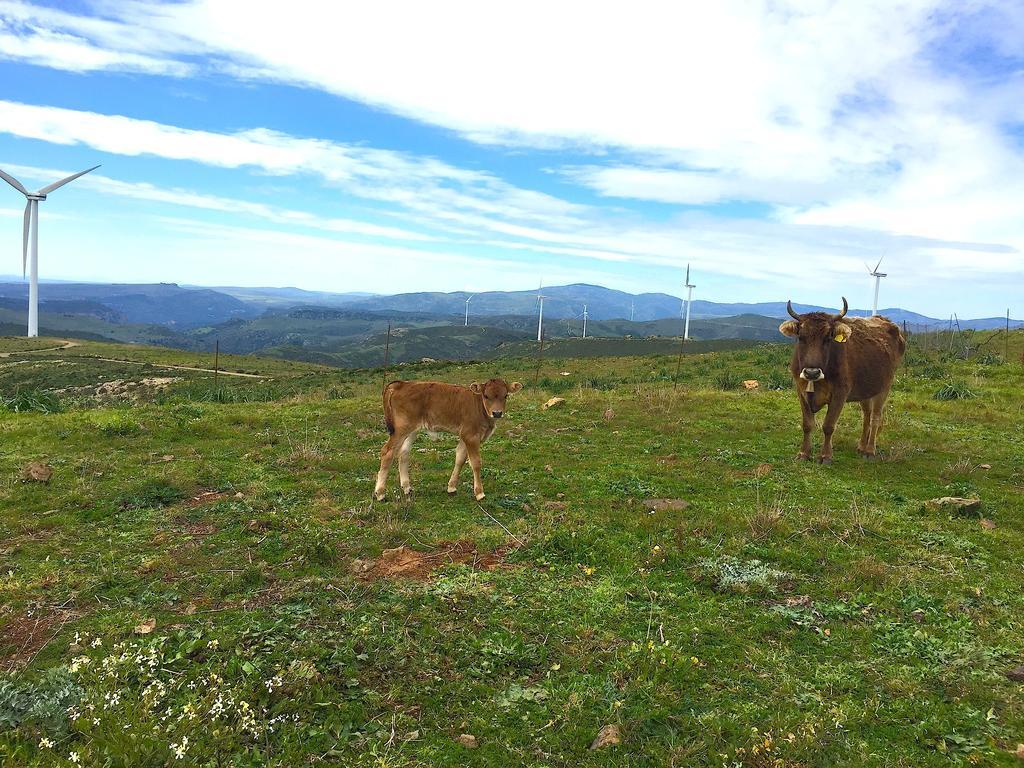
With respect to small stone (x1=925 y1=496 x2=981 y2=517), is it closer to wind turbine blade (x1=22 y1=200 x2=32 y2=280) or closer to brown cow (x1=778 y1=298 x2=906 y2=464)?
brown cow (x1=778 y1=298 x2=906 y2=464)

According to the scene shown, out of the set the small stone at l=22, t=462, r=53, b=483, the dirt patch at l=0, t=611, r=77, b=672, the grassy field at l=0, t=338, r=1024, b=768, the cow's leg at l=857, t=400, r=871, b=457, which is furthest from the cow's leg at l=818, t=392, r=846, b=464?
the small stone at l=22, t=462, r=53, b=483

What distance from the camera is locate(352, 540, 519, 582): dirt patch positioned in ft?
21.5

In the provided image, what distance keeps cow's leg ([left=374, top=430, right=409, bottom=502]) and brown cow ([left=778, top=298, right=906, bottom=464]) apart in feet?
24.2

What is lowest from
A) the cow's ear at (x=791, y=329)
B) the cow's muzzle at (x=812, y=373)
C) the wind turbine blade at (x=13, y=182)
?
the cow's muzzle at (x=812, y=373)

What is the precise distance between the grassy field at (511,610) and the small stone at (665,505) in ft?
0.34

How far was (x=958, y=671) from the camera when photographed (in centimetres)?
483

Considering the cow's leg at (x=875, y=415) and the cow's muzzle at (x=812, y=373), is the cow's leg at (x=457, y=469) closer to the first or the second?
the cow's muzzle at (x=812, y=373)

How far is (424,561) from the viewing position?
6922mm

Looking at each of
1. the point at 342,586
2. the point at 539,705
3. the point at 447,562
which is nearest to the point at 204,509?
the point at 342,586

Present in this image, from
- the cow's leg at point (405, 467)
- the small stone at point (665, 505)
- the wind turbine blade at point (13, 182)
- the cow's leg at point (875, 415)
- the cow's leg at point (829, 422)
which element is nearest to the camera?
the small stone at point (665, 505)

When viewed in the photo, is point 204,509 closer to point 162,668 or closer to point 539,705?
point 162,668

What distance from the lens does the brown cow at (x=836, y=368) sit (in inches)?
433

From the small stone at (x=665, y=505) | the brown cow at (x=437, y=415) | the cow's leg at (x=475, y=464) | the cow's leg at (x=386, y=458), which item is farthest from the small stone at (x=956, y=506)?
the cow's leg at (x=386, y=458)

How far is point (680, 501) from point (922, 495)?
13.4ft
